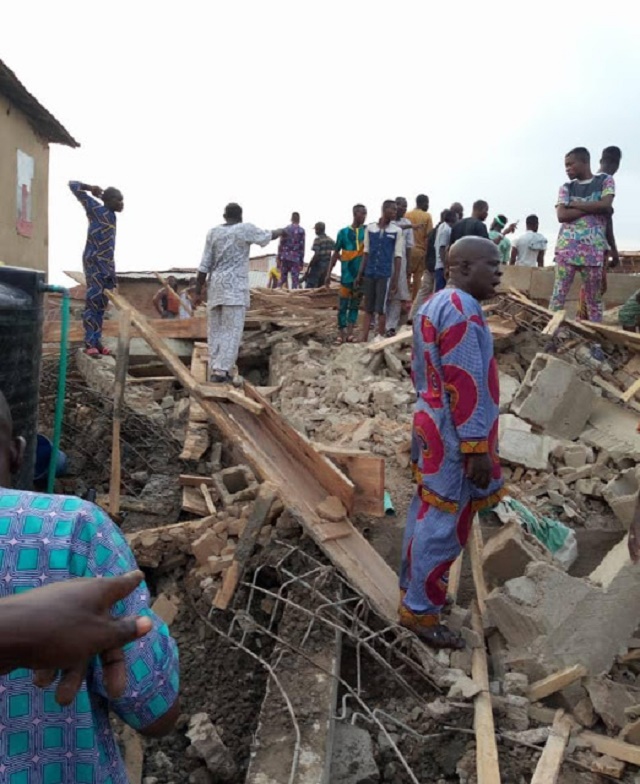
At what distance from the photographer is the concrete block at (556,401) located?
575 centimetres

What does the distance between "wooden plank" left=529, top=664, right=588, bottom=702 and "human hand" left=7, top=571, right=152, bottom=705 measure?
2792 mm

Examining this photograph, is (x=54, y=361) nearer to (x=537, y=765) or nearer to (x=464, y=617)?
(x=464, y=617)

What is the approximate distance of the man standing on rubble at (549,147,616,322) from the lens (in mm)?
6293

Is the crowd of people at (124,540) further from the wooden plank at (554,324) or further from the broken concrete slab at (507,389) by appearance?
the broken concrete slab at (507,389)

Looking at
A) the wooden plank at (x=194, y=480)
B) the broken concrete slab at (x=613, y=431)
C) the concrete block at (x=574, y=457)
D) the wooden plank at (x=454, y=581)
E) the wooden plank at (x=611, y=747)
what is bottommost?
the wooden plank at (x=611, y=747)

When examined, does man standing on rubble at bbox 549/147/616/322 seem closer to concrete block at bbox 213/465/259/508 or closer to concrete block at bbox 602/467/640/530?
concrete block at bbox 602/467/640/530

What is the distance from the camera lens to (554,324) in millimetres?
6930

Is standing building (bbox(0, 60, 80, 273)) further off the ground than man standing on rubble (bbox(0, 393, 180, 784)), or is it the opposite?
standing building (bbox(0, 60, 80, 273))

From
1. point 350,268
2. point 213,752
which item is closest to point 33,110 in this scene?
point 350,268

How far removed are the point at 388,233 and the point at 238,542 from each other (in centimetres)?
571

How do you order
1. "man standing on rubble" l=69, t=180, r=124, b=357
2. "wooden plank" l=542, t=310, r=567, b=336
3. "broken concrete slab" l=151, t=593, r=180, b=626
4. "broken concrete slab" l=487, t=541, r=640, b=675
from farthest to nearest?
"man standing on rubble" l=69, t=180, r=124, b=357, "wooden plank" l=542, t=310, r=567, b=336, "broken concrete slab" l=151, t=593, r=180, b=626, "broken concrete slab" l=487, t=541, r=640, b=675

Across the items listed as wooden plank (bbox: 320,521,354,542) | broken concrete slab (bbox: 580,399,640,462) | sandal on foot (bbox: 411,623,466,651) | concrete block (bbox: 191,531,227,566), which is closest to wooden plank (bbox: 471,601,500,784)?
sandal on foot (bbox: 411,623,466,651)

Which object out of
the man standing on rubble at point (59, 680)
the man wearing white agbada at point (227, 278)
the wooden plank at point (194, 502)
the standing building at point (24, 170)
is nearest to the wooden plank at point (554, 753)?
the man standing on rubble at point (59, 680)

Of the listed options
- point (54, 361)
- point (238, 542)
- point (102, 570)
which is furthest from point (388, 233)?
point (102, 570)
